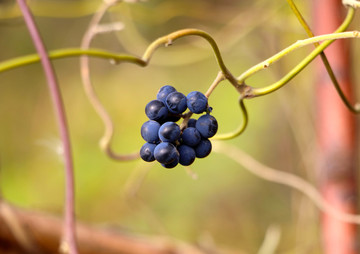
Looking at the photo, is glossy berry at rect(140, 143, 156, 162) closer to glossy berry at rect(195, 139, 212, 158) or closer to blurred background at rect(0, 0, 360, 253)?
glossy berry at rect(195, 139, 212, 158)

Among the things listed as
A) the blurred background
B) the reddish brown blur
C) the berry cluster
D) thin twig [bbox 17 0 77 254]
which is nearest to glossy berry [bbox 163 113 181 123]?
the berry cluster

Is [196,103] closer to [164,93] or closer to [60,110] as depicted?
[164,93]

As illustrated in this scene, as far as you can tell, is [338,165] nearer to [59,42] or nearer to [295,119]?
[295,119]

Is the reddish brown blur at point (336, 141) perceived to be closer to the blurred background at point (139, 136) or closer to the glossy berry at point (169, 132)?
the glossy berry at point (169, 132)

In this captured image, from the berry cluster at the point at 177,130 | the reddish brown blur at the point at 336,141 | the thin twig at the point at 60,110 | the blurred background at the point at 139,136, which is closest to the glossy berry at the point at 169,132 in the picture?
the berry cluster at the point at 177,130

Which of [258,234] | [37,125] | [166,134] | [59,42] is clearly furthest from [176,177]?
[166,134]

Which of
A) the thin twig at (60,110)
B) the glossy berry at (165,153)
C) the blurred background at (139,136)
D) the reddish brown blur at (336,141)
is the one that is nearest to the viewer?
the glossy berry at (165,153)
